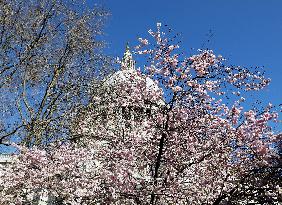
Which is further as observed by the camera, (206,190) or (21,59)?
(21,59)

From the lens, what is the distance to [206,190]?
1084cm

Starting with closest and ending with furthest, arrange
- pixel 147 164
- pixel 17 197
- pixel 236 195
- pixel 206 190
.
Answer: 1. pixel 236 195
2. pixel 206 190
3. pixel 147 164
4. pixel 17 197

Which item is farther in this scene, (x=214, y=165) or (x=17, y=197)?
(x=17, y=197)

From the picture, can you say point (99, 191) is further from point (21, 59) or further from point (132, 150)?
point (21, 59)

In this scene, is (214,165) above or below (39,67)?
below

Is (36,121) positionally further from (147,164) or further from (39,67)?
(147,164)

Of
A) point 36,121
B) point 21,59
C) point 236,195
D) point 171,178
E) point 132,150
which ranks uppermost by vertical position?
point 21,59

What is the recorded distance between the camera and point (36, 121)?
1772cm

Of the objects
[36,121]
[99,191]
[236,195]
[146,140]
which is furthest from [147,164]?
[36,121]

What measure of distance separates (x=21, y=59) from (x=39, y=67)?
946mm

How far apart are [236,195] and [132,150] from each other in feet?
10.2

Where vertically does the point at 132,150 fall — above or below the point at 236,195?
above

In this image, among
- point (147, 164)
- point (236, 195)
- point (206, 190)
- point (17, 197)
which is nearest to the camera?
point (236, 195)

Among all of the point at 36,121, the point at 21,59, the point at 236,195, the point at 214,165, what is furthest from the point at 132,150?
the point at 21,59
